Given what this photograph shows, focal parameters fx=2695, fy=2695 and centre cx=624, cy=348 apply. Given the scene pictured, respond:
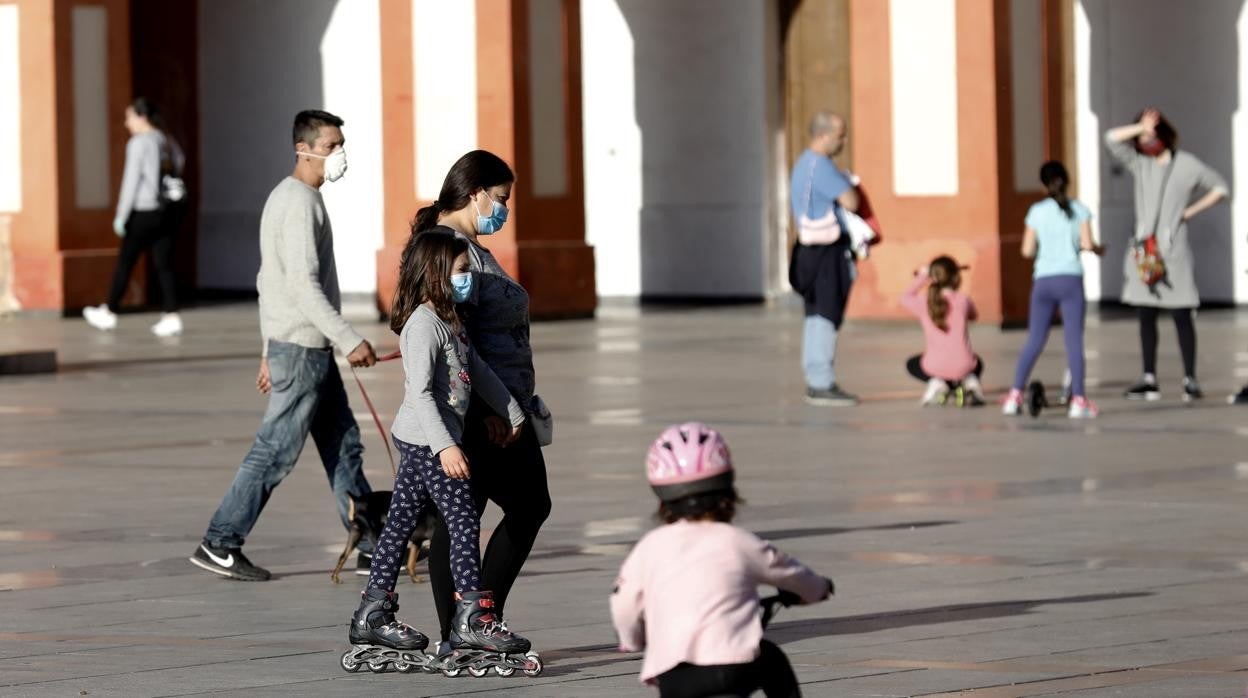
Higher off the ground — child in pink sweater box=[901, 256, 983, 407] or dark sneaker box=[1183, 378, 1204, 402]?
child in pink sweater box=[901, 256, 983, 407]

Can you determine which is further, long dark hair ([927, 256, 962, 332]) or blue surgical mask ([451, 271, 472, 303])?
long dark hair ([927, 256, 962, 332])

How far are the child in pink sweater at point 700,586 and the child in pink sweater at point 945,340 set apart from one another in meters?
10.7

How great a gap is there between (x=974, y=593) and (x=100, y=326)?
684 inches

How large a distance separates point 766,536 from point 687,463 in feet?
16.5

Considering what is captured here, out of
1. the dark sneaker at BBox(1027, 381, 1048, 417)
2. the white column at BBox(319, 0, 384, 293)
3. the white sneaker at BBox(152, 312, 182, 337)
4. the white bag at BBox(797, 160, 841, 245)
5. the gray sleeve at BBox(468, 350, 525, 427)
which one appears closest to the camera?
the gray sleeve at BBox(468, 350, 525, 427)

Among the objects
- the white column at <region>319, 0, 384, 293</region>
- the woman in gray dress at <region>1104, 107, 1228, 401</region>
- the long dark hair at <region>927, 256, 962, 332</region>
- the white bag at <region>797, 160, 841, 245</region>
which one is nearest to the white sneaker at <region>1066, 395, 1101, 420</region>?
the woman in gray dress at <region>1104, 107, 1228, 401</region>

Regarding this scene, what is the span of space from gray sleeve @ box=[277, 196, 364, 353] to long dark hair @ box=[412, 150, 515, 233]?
1.49 meters

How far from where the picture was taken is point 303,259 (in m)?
9.62

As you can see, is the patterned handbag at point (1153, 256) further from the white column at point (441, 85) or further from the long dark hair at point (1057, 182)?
the white column at point (441, 85)

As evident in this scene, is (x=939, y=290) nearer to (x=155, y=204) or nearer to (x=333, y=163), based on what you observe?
(x=333, y=163)

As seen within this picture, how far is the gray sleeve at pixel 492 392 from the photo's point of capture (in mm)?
7906

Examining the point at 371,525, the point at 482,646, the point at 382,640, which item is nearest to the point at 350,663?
the point at 382,640

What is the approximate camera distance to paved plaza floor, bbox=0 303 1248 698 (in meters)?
7.72

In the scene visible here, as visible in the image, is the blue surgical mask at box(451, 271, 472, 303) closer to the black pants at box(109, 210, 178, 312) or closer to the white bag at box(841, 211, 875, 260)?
the white bag at box(841, 211, 875, 260)
